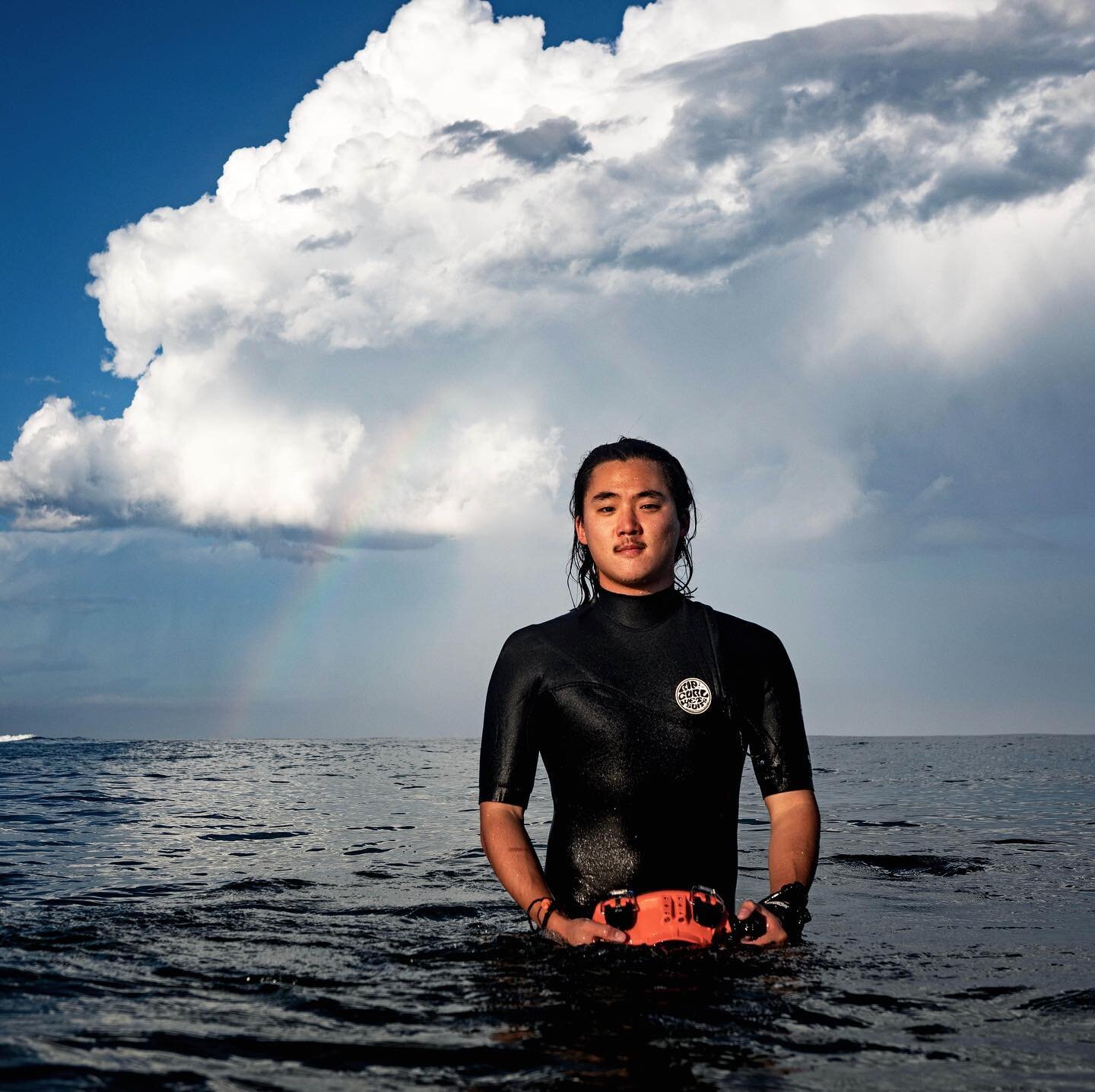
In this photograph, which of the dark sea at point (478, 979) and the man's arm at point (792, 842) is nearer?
the dark sea at point (478, 979)

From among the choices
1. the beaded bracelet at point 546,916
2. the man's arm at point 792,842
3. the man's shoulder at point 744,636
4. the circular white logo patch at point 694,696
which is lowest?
the beaded bracelet at point 546,916

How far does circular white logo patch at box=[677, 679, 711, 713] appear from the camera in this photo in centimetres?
500

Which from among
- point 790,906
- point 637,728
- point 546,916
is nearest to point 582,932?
point 546,916

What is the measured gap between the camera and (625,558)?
518 centimetres

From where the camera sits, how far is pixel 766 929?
4355 mm

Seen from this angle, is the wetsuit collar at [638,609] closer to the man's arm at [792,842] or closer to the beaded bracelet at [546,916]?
the man's arm at [792,842]

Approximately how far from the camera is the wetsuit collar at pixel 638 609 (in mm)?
5293

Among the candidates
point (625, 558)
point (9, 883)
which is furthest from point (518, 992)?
point (9, 883)

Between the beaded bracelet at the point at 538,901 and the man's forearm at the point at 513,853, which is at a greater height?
the man's forearm at the point at 513,853

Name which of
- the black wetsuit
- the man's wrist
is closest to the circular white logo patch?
the black wetsuit

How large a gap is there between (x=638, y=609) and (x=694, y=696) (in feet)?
1.73

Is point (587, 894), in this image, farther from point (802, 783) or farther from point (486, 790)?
point (802, 783)

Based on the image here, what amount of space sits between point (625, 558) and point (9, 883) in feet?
19.4

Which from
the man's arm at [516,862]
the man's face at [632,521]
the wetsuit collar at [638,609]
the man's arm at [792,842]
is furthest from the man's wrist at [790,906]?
the man's face at [632,521]
